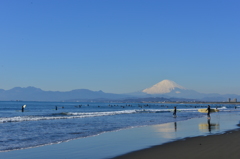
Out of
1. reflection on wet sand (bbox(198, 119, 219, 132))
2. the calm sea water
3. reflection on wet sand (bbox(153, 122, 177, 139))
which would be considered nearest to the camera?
the calm sea water

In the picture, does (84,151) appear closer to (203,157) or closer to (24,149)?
(24,149)

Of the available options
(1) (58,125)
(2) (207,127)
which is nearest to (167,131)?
(2) (207,127)

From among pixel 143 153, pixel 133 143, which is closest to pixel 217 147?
pixel 143 153

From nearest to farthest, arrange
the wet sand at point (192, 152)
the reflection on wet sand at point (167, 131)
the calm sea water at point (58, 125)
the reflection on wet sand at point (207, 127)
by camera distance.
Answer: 1. the wet sand at point (192, 152)
2. the calm sea water at point (58, 125)
3. the reflection on wet sand at point (167, 131)
4. the reflection on wet sand at point (207, 127)

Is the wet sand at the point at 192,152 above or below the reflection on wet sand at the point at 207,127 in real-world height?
above

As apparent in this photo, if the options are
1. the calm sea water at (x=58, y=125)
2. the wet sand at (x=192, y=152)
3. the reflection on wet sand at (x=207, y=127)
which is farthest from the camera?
the reflection on wet sand at (x=207, y=127)

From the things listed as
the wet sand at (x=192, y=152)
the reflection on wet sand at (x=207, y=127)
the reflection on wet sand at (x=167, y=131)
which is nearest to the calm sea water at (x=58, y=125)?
the reflection on wet sand at (x=167, y=131)

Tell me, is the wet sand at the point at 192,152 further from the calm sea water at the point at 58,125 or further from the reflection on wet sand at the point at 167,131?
the calm sea water at the point at 58,125

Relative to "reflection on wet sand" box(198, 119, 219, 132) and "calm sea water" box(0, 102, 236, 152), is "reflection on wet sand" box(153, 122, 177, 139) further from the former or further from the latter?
"calm sea water" box(0, 102, 236, 152)

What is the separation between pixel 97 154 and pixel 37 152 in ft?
9.02

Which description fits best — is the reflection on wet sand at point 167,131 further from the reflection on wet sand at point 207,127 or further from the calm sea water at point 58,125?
the calm sea water at point 58,125

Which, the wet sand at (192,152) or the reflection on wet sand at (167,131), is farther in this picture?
the reflection on wet sand at (167,131)

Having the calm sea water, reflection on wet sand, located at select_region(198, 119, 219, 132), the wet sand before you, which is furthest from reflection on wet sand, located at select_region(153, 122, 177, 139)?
the wet sand

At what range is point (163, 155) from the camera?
11.4 meters
